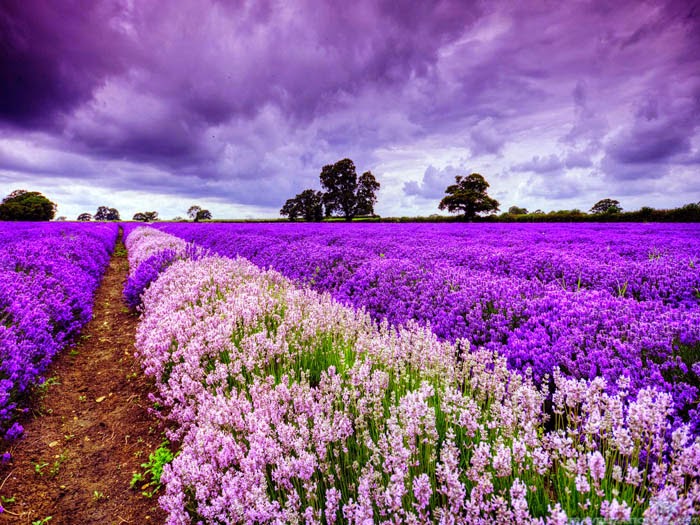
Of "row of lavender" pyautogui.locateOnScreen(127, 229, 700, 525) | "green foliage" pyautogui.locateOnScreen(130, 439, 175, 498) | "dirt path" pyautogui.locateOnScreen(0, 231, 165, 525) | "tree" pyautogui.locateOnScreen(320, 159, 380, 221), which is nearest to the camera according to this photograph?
"row of lavender" pyautogui.locateOnScreen(127, 229, 700, 525)

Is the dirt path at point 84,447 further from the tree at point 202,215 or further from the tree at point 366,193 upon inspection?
the tree at point 202,215

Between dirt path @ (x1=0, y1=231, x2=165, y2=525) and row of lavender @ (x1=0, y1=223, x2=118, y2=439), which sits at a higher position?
row of lavender @ (x1=0, y1=223, x2=118, y2=439)

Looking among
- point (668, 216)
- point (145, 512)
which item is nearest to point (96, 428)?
point (145, 512)

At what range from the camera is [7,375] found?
339cm

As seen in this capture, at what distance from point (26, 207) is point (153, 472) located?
63.3 metres

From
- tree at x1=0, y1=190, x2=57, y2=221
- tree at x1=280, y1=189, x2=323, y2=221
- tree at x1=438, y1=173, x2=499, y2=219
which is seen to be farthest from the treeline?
tree at x1=0, y1=190, x2=57, y2=221

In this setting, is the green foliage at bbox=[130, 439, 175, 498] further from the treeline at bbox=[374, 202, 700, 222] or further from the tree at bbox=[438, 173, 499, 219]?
the tree at bbox=[438, 173, 499, 219]

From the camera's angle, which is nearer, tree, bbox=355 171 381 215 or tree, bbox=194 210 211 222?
tree, bbox=355 171 381 215

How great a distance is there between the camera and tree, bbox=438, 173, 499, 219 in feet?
140

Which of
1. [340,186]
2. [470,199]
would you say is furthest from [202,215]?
[470,199]

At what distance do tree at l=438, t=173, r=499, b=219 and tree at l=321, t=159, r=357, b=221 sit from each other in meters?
13.5

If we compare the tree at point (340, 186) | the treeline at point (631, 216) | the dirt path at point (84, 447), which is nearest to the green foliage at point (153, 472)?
the dirt path at point (84, 447)

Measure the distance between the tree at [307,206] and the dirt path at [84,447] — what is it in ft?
158

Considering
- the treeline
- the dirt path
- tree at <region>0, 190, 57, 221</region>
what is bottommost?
the dirt path
